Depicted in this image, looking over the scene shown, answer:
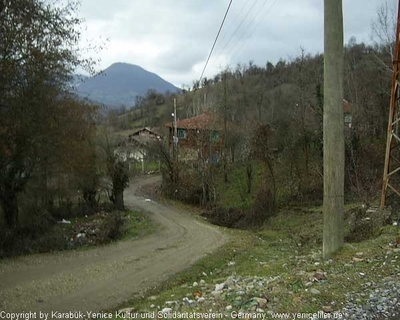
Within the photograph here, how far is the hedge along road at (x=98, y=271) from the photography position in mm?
9148

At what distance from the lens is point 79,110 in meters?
18.6

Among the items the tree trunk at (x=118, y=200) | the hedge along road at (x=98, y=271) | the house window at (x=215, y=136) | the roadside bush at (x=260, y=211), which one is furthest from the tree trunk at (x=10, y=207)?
the house window at (x=215, y=136)

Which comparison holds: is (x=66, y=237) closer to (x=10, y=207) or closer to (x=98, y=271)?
(x=10, y=207)

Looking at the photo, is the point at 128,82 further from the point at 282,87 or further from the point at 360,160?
the point at 360,160

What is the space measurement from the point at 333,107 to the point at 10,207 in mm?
15089

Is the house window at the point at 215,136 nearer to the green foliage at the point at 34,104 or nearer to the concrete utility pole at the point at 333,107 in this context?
the green foliage at the point at 34,104

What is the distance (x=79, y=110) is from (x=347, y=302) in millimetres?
15005

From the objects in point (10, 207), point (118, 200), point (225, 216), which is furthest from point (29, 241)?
point (225, 216)

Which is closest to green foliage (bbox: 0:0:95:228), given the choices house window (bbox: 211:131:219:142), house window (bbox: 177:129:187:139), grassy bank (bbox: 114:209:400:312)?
grassy bank (bbox: 114:209:400:312)

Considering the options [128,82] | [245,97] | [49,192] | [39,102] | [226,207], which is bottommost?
[226,207]

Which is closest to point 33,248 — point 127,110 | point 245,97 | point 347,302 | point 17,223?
point 17,223

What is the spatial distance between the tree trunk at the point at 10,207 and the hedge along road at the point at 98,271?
12.9ft

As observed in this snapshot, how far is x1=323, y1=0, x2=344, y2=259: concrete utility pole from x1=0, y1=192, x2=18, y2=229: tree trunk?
1441 cm

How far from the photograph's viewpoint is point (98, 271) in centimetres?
1211
